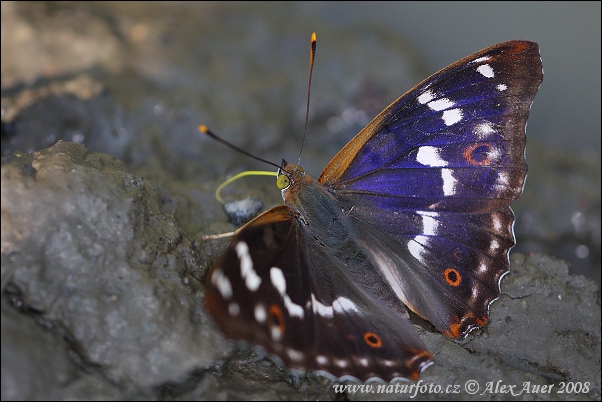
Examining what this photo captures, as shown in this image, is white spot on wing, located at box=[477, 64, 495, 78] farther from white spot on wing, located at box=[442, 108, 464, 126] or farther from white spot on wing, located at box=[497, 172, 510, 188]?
white spot on wing, located at box=[497, 172, 510, 188]

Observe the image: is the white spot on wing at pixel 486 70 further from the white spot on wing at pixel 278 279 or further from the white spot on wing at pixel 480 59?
the white spot on wing at pixel 278 279

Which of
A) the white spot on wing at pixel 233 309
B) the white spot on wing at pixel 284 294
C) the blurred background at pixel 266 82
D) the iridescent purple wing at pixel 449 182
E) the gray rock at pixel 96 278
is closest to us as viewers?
the white spot on wing at pixel 233 309

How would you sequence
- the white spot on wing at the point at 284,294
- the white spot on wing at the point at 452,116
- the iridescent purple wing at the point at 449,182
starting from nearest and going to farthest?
the white spot on wing at the point at 284,294 → the iridescent purple wing at the point at 449,182 → the white spot on wing at the point at 452,116

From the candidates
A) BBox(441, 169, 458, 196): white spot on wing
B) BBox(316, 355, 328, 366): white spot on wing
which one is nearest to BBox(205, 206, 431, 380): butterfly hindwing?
BBox(316, 355, 328, 366): white spot on wing

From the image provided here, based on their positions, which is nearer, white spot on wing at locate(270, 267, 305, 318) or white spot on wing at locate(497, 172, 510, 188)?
white spot on wing at locate(270, 267, 305, 318)

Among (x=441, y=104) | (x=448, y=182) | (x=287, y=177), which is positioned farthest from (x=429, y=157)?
(x=287, y=177)

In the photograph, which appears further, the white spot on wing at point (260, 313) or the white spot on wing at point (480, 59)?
the white spot on wing at point (480, 59)

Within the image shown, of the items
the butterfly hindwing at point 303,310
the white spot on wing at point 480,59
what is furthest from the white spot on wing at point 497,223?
the white spot on wing at point 480,59
